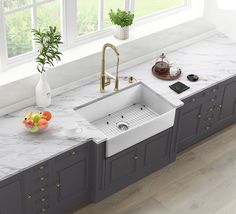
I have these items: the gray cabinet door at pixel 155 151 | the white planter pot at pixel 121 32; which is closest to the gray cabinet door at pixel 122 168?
the gray cabinet door at pixel 155 151

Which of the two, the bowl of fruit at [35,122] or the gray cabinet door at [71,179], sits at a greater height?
the bowl of fruit at [35,122]

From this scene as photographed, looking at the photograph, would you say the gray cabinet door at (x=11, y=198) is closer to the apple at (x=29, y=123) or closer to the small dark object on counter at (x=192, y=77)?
the apple at (x=29, y=123)

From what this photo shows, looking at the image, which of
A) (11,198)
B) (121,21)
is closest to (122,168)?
(11,198)

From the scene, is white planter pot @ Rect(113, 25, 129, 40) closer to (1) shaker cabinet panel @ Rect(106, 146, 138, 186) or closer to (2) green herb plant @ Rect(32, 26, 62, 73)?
(2) green herb plant @ Rect(32, 26, 62, 73)

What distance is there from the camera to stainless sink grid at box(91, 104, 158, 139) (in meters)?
5.04

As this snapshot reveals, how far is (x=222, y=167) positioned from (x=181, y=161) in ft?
1.44

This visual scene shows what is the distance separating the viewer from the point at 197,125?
18.5 feet

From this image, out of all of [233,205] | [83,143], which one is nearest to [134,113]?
[83,143]

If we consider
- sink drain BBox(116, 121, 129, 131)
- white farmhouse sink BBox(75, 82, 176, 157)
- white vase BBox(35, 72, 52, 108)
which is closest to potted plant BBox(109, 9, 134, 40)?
white farmhouse sink BBox(75, 82, 176, 157)

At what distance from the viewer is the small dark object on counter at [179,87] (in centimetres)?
523

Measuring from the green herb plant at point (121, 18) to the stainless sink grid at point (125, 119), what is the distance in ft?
2.78

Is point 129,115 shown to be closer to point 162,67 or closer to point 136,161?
point 136,161

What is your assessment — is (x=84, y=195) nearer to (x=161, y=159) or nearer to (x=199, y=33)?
(x=161, y=159)

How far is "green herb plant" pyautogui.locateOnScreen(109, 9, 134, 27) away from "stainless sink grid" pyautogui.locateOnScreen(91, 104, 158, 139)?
85 centimetres
